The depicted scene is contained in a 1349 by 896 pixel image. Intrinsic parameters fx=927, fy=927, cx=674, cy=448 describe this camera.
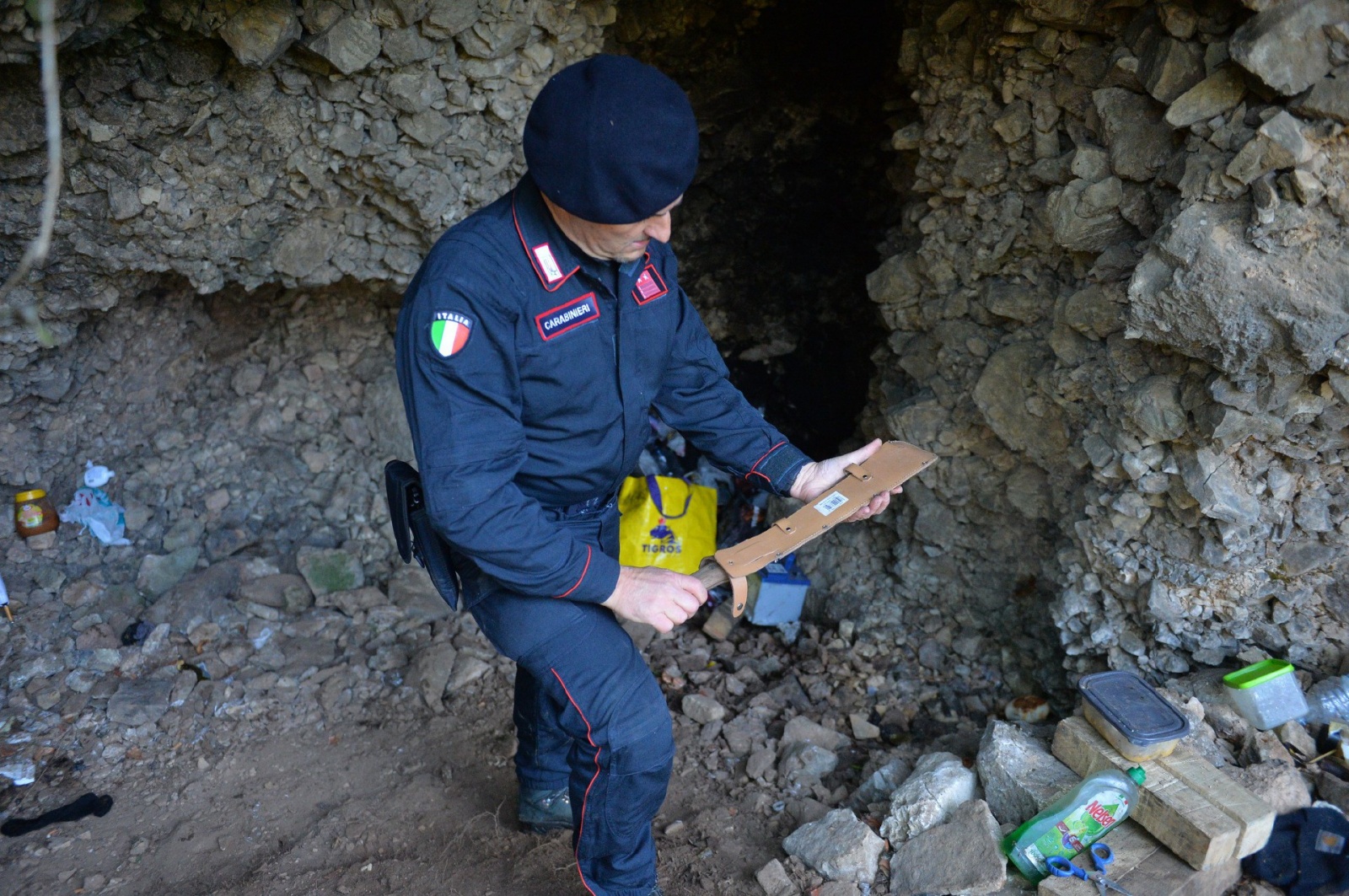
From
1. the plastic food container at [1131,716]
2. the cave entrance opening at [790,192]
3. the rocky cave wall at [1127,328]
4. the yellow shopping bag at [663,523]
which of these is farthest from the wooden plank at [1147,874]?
the cave entrance opening at [790,192]

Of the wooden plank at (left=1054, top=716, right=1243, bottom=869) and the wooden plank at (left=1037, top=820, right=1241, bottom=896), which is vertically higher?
the wooden plank at (left=1054, top=716, right=1243, bottom=869)

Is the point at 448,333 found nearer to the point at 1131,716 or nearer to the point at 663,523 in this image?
the point at 1131,716

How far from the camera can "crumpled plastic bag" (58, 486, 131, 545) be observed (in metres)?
3.45

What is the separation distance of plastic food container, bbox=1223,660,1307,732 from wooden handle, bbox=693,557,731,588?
5.01 ft

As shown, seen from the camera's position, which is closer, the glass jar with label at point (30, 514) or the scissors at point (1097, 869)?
the scissors at point (1097, 869)

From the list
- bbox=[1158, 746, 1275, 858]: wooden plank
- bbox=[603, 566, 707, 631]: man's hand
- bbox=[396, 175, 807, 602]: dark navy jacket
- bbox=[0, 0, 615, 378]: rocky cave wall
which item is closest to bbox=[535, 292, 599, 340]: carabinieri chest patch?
bbox=[396, 175, 807, 602]: dark navy jacket

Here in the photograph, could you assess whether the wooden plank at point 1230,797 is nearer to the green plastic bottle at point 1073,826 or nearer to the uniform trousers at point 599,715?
the green plastic bottle at point 1073,826

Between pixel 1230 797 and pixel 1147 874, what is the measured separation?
11.1 inches

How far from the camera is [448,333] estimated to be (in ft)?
5.96

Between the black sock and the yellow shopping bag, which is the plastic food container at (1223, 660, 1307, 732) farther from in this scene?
the black sock

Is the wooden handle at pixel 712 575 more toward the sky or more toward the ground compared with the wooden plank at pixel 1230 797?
more toward the sky

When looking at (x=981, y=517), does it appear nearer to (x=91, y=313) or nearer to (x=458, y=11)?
(x=458, y=11)

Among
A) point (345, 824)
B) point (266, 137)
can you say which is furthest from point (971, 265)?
point (345, 824)

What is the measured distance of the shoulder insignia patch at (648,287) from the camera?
83.7 inches
